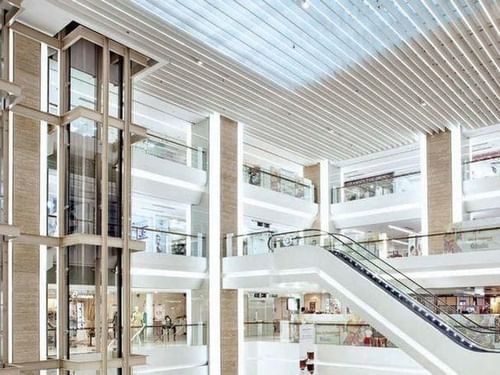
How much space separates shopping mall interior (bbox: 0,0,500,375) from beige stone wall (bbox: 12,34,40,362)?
0.04 metres

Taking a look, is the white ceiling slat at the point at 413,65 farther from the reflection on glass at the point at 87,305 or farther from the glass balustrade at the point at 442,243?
the reflection on glass at the point at 87,305

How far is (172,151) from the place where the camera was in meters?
16.6

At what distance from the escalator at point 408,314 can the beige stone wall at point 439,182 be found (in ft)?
12.5

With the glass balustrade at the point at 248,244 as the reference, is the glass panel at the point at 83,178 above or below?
above

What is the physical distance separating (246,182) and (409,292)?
6.85 meters

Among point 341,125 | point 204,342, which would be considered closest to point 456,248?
point 341,125

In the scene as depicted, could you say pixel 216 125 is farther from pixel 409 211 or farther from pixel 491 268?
pixel 491 268

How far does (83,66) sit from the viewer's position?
10148 millimetres

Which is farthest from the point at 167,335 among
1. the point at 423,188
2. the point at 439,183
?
the point at 439,183

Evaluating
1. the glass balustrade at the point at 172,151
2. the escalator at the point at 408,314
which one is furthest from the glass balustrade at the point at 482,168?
the glass balustrade at the point at 172,151

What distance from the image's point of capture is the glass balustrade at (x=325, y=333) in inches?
614

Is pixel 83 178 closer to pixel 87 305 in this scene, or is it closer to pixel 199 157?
pixel 87 305

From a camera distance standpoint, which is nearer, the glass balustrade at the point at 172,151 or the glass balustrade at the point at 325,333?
the glass balustrade at the point at 325,333

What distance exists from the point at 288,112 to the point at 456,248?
5606mm
